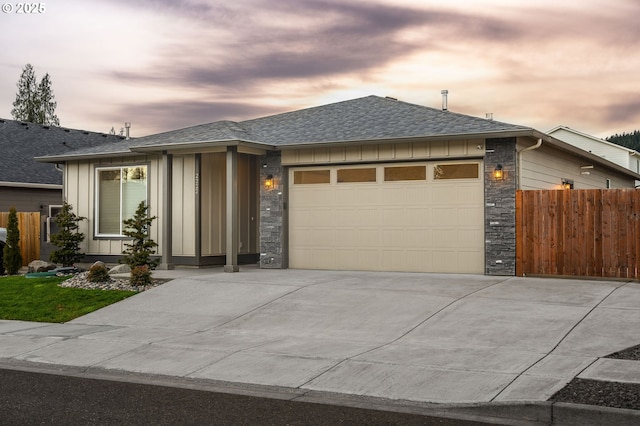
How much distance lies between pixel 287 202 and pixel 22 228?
9.04 metres

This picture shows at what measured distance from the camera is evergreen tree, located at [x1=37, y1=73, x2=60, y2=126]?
53.1m

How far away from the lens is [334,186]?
683 inches

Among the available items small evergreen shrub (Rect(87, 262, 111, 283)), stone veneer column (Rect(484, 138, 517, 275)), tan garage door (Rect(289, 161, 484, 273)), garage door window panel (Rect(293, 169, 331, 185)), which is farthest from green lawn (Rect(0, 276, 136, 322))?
stone veneer column (Rect(484, 138, 517, 275))

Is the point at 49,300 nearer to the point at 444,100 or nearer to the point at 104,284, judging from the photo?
the point at 104,284

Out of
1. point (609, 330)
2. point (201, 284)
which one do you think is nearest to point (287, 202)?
point (201, 284)

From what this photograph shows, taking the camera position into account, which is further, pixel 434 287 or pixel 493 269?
pixel 493 269

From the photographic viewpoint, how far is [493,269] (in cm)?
1545

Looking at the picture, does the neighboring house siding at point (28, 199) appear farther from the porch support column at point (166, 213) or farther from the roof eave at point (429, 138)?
the roof eave at point (429, 138)

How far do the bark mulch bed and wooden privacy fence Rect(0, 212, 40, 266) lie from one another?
18167 mm

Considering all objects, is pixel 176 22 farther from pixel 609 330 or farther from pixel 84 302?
pixel 609 330

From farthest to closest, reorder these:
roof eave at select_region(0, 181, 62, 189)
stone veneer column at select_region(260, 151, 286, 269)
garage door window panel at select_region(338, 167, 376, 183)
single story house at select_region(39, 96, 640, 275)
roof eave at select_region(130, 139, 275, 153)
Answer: roof eave at select_region(0, 181, 62, 189), stone veneer column at select_region(260, 151, 286, 269), garage door window panel at select_region(338, 167, 376, 183), roof eave at select_region(130, 139, 275, 153), single story house at select_region(39, 96, 640, 275)

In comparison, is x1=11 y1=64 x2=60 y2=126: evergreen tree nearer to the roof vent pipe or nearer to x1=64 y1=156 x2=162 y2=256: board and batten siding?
x1=64 y1=156 x2=162 y2=256: board and batten siding

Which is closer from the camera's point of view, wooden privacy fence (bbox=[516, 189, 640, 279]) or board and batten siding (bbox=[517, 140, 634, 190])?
wooden privacy fence (bbox=[516, 189, 640, 279])

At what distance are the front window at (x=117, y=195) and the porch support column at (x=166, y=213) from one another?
1.33m
